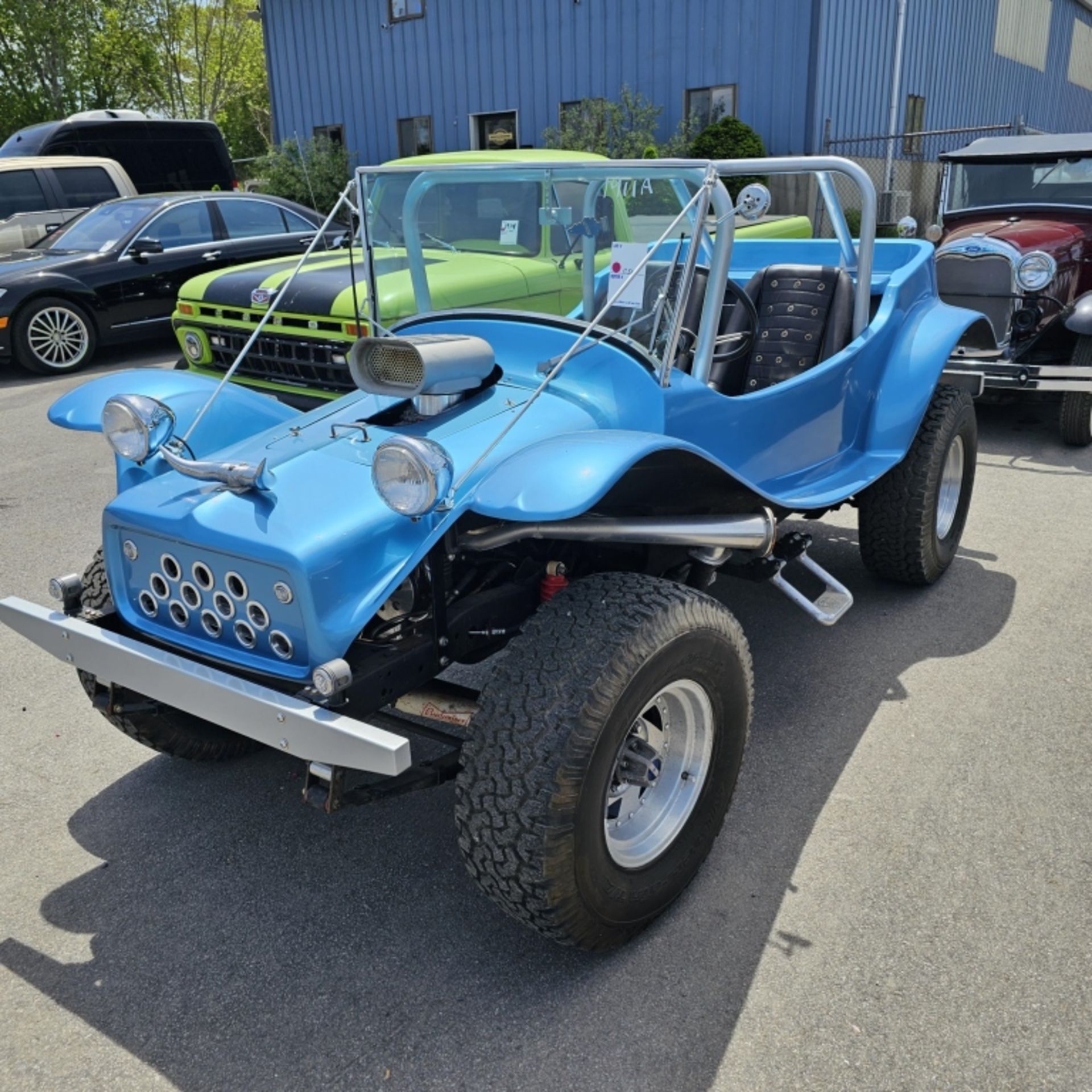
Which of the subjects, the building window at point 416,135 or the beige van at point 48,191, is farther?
the building window at point 416,135

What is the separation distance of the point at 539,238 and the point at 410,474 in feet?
5.58

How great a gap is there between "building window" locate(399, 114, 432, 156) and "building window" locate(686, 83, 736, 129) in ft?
16.8

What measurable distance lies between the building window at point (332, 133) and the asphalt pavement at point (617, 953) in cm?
1820

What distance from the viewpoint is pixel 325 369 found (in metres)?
6.62

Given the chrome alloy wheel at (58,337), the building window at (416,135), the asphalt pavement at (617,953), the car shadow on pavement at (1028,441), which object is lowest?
the car shadow on pavement at (1028,441)

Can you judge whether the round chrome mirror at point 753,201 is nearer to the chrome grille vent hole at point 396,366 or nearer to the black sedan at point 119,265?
the chrome grille vent hole at point 396,366

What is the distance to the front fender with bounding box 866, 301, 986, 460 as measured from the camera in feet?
13.1

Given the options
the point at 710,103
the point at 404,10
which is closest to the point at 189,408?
the point at 710,103

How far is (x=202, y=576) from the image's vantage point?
249 centimetres

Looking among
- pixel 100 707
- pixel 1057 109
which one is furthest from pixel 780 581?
pixel 1057 109

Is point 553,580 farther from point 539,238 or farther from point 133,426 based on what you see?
point 539,238

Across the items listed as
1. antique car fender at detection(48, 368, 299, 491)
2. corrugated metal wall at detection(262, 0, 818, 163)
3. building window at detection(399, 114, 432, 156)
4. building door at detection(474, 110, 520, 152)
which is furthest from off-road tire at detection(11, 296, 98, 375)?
building window at detection(399, 114, 432, 156)

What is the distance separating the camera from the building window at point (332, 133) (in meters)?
19.9

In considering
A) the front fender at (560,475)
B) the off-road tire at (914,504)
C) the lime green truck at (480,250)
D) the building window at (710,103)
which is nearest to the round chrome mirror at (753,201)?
the lime green truck at (480,250)
